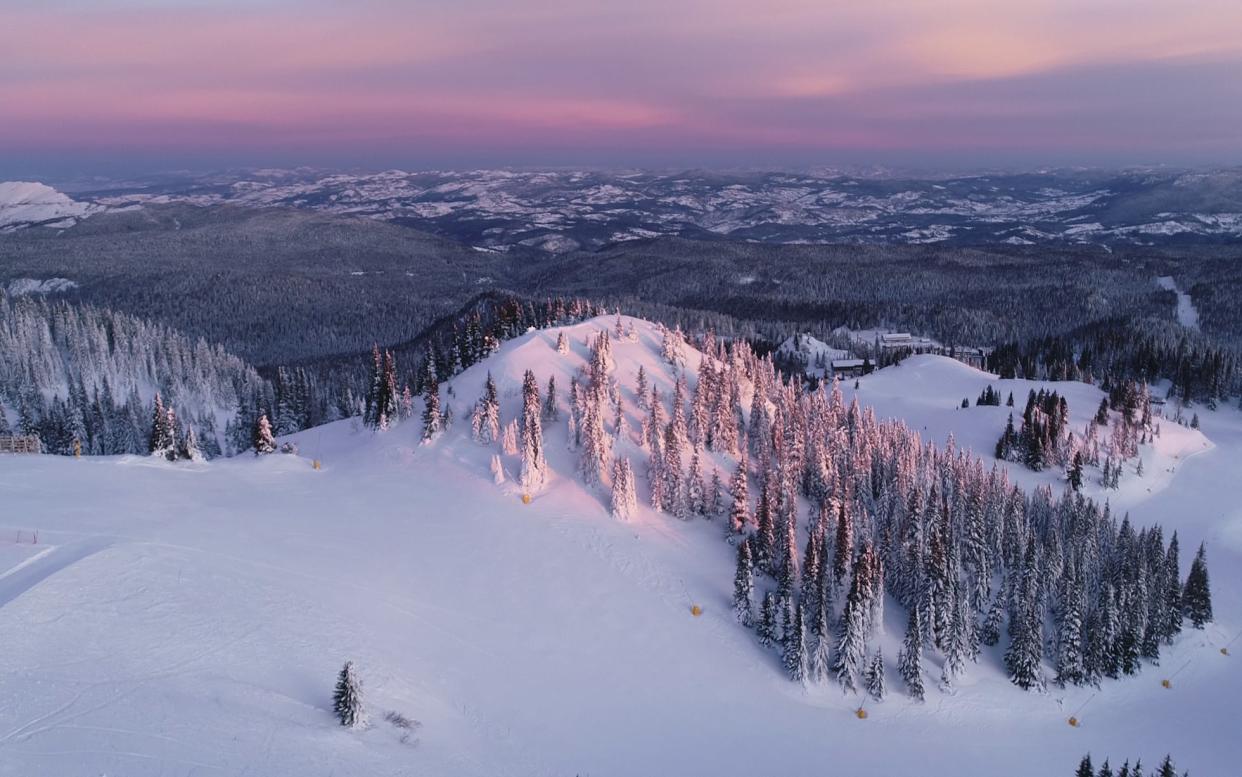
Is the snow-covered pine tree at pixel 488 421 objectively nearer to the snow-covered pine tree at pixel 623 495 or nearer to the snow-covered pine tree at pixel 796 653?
the snow-covered pine tree at pixel 623 495

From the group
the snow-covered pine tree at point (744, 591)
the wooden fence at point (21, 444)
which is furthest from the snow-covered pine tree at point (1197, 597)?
the wooden fence at point (21, 444)

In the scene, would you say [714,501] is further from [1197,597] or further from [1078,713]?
[1197,597]

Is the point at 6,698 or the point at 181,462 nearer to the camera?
the point at 6,698

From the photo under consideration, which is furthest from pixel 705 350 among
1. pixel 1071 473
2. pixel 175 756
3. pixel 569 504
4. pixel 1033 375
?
pixel 1033 375

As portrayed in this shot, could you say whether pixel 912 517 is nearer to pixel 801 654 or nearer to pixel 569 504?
pixel 801 654

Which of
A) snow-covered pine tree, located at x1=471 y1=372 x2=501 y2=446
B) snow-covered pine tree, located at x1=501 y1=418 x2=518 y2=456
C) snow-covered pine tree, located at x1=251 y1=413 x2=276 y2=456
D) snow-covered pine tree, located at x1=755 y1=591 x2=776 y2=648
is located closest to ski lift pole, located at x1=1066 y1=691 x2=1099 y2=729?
snow-covered pine tree, located at x1=755 y1=591 x2=776 y2=648

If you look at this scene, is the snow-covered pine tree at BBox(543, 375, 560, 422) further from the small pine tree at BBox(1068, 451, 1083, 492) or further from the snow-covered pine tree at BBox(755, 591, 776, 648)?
the small pine tree at BBox(1068, 451, 1083, 492)
